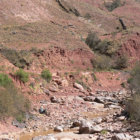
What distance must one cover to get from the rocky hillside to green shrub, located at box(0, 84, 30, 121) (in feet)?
0.23

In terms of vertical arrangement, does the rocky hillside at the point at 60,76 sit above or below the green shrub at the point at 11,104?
Result: below

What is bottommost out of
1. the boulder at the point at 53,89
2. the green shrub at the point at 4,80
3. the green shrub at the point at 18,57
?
the green shrub at the point at 18,57

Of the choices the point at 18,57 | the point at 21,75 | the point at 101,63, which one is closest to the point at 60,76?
the point at 18,57

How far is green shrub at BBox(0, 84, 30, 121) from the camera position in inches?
709

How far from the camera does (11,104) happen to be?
18.6 metres

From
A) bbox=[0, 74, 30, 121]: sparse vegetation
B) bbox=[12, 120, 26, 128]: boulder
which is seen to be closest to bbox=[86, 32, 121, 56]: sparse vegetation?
bbox=[0, 74, 30, 121]: sparse vegetation

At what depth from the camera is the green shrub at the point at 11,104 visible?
18.0 metres

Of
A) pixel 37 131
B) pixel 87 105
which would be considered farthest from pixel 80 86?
pixel 37 131

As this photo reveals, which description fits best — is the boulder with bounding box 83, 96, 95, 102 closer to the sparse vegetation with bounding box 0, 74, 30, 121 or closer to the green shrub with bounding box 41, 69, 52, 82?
the green shrub with bounding box 41, 69, 52, 82

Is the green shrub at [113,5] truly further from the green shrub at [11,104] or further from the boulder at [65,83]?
the green shrub at [11,104]

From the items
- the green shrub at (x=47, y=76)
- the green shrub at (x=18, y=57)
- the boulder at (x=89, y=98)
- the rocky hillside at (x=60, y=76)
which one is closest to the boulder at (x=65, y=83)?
the rocky hillside at (x=60, y=76)

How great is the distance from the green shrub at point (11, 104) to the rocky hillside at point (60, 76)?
0.07m

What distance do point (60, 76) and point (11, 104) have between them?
1331 cm

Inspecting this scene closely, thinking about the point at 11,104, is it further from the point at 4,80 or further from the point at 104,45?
the point at 104,45
